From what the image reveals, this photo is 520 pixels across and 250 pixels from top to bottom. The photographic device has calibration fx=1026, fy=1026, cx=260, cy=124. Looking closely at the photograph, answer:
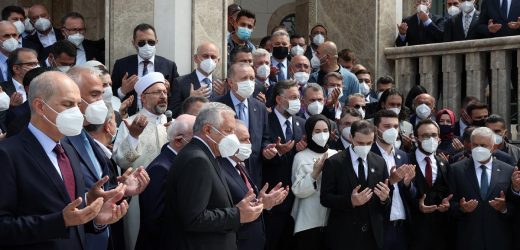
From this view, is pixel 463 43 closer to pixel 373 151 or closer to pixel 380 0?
pixel 380 0

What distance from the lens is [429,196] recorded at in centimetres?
1009

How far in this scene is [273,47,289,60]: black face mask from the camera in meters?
11.8

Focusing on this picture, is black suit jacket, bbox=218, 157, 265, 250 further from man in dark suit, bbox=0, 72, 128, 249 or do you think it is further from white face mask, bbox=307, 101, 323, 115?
white face mask, bbox=307, 101, 323, 115

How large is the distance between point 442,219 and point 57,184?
5.47 meters

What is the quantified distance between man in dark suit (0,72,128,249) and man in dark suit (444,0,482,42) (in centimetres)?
816

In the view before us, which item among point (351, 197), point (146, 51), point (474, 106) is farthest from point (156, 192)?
point (474, 106)

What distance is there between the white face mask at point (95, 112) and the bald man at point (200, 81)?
10.1 ft

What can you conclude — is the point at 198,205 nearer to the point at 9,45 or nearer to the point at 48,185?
the point at 48,185

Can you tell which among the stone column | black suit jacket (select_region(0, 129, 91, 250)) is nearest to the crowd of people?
black suit jacket (select_region(0, 129, 91, 250))

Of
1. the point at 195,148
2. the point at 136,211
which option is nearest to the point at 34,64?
the point at 136,211

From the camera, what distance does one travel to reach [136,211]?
7.73 metres

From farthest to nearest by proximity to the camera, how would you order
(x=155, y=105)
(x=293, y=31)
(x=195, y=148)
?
(x=293, y=31) < (x=155, y=105) < (x=195, y=148)

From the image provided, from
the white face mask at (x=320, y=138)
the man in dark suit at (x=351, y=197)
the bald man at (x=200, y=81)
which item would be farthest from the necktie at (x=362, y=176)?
the bald man at (x=200, y=81)

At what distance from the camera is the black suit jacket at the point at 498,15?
12.6 meters
